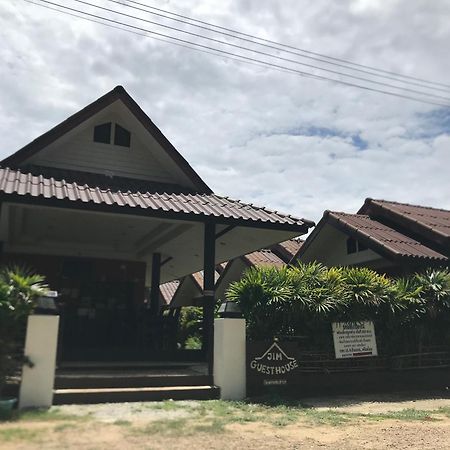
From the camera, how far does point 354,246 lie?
703 inches

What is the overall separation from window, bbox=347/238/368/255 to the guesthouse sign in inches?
389

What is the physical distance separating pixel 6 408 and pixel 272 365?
414 cm

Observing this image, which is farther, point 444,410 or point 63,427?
point 444,410

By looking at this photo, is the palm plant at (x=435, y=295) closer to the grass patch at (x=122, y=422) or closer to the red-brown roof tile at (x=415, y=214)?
the red-brown roof tile at (x=415, y=214)

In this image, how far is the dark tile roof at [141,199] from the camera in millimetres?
8523

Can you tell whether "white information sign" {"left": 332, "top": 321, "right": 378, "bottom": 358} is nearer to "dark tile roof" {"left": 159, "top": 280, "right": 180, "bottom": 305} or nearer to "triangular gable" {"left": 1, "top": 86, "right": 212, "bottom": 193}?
"triangular gable" {"left": 1, "top": 86, "right": 212, "bottom": 193}

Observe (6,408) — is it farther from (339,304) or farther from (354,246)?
(354,246)

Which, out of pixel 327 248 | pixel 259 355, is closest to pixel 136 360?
pixel 259 355

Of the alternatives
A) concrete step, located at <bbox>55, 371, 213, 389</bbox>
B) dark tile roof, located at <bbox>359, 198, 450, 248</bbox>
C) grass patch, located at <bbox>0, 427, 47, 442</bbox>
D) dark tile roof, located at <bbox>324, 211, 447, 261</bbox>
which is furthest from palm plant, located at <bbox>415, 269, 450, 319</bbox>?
grass patch, located at <bbox>0, 427, 47, 442</bbox>

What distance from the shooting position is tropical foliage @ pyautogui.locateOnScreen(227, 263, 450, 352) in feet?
27.8

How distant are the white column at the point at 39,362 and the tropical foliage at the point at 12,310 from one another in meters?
0.14

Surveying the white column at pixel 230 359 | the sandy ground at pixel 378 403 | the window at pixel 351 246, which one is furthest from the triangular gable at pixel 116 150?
the window at pixel 351 246

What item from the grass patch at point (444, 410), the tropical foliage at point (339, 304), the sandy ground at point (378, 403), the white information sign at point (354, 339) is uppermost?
the tropical foliage at point (339, 304)

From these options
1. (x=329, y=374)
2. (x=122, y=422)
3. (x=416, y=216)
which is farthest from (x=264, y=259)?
(x=122, y=422)
